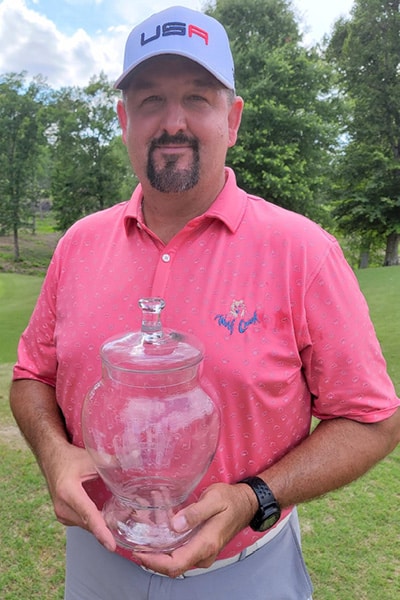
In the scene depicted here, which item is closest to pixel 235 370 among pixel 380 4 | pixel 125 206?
pixel 125 206

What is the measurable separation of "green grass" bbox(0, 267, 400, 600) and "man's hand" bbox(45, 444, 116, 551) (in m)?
2.03

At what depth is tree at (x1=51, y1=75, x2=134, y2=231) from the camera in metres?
30.2

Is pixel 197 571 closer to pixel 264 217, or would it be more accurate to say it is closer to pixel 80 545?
Answer: pixel 80 545

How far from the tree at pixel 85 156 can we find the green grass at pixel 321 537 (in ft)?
88.5

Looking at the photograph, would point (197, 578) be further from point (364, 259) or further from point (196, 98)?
point (364, 259)

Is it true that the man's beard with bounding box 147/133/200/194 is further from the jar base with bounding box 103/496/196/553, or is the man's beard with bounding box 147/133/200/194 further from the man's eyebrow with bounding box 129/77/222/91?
the jar base with bounding box 103/496/196/553

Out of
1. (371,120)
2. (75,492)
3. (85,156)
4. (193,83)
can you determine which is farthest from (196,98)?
(85,156)

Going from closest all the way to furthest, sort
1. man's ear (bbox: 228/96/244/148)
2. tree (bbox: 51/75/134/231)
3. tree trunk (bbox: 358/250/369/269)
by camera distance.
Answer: man's ear (bbox: 228/96/244/148) → tree trunk (bbox: 358/250/369/269) → tree (bbox: 51/75/134/231)

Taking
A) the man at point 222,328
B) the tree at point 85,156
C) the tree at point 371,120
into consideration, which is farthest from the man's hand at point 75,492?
the tree at point 85,156

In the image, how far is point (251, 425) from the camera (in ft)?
4.75

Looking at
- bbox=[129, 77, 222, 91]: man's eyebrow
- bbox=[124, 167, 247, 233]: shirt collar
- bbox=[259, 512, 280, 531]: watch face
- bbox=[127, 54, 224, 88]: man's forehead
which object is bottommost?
bbox=[259, 512, 280, 531]: watch face

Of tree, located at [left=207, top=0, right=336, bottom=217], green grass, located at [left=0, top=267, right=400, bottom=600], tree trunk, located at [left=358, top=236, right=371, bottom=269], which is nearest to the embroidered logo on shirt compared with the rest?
green grass, located at [left=0, top=267, right=400, bottom=600]

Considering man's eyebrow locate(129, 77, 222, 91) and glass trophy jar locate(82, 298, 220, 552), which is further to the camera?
man's eyebrow locate(129, 77, 222, 91)

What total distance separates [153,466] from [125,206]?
0.93 meters
